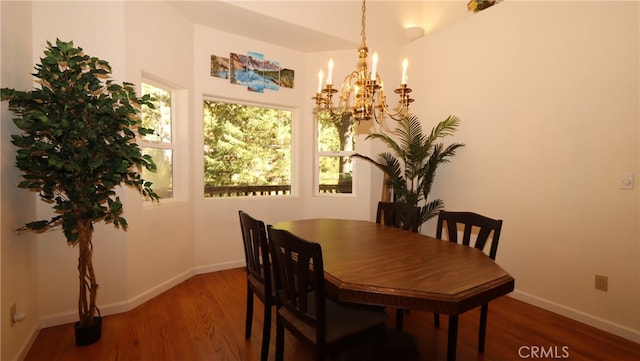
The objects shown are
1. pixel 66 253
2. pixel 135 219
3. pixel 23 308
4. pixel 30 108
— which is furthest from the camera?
pixel 135 219

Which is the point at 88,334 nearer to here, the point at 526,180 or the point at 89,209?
the point at 89,209

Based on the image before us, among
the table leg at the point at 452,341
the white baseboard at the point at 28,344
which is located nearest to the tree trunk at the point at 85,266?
the white baseboard at the point at 28,344

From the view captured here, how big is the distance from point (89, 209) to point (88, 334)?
88 centimetres

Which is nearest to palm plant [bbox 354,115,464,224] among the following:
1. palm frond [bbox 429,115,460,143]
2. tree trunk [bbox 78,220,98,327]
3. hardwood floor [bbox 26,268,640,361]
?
palm frond [bbox 429,115,460,143]

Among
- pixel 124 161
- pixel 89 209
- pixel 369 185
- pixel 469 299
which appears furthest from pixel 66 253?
pixel 369 185

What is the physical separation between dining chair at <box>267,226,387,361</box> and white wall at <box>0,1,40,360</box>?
5.31 ft

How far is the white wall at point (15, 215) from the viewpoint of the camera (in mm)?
1769

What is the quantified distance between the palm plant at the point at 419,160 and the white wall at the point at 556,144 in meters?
0.20

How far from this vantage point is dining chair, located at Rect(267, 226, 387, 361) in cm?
135

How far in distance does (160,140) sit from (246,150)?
1004mm

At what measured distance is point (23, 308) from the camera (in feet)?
6.55

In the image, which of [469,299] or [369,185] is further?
[369,185]

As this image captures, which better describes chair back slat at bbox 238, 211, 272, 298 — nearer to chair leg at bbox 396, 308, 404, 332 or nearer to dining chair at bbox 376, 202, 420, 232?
chair leg at bbox 396, 308, 404, 332

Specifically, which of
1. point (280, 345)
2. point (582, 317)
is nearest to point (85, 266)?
point (280, 345)
